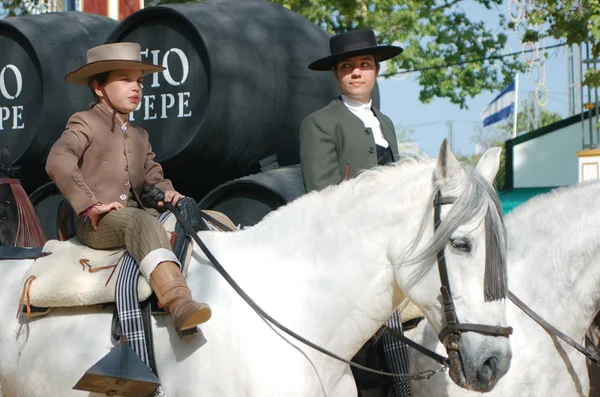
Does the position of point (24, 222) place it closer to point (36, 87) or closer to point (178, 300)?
point (36, 87)

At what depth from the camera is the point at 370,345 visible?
430 cm

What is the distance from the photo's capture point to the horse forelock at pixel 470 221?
3301mm

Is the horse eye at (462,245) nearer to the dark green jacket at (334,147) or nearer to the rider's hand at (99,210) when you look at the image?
the dark green jacket at (334,147)

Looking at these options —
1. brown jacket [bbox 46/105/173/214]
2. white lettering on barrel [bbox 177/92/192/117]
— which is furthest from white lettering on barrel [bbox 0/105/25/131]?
brown jacket [bbox 46/105/173/214]

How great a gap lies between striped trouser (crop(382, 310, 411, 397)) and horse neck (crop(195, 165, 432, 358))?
24.8 inches

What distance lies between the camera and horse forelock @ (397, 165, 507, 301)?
10.8 ft

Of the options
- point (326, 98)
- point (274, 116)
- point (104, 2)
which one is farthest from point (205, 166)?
point (104, 2)

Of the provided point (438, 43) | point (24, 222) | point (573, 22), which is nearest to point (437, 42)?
point (438, 43)

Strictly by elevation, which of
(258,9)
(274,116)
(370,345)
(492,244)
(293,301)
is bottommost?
(370,345)

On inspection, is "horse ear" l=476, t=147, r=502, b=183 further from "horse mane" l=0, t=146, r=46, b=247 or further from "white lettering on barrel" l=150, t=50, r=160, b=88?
"horse mane" l=0, t=146, r=46, b=247

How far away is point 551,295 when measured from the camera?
169 inches

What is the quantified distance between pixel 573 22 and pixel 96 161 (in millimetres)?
7238

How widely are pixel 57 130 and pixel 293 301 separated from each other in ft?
13.3

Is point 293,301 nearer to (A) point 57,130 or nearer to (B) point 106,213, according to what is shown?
(B) point 106,213
